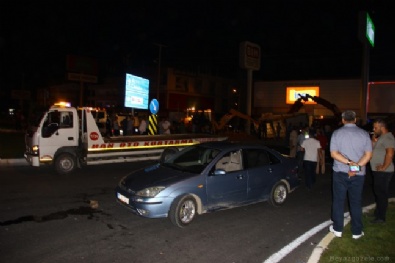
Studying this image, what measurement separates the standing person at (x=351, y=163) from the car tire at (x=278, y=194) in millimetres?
2416

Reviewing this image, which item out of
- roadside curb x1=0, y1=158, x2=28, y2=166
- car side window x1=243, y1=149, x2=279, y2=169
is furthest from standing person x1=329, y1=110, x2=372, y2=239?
roadside curb x1=0, y1=158, x2=28, y2=166

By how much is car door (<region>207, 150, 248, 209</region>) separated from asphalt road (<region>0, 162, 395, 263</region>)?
35cm

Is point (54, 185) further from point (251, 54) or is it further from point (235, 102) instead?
point (235, 102)

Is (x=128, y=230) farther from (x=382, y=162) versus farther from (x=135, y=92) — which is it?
(x=135, y=92)

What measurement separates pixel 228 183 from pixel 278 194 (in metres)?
1.70

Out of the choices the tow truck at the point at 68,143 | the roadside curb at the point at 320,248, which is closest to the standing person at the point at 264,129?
the tow truck at the point at 68,143

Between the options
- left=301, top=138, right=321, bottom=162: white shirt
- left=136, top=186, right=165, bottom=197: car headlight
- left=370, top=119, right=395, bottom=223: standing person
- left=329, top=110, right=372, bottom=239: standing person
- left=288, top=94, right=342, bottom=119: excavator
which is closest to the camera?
left=329, top=110, right=372, bottom=239: standing person

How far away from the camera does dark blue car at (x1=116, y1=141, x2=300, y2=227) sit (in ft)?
21.3

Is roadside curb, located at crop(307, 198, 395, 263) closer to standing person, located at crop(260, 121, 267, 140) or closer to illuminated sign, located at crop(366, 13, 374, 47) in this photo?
illuminated sign, located at crop(366, 13, 374, 47)

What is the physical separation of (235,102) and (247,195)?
166 feet

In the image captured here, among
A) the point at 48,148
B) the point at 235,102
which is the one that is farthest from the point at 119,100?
the point at 48,148

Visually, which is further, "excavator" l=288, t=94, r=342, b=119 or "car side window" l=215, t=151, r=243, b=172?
"excavator" l=288, t=94, r=342, b=119

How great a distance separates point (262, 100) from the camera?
164 ft

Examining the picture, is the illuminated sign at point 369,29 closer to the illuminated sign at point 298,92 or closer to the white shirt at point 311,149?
the white shirt at point 311,149
